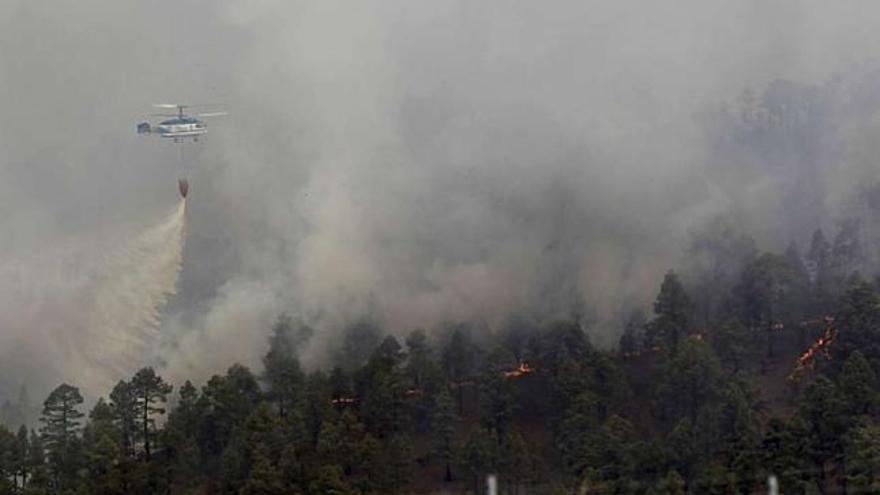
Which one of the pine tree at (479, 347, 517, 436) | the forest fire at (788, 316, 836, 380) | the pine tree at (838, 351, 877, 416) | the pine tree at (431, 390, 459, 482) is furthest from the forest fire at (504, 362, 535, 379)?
the pine tree at (838, 351, 877, 416)

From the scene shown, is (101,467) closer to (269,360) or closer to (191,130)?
(269,360)

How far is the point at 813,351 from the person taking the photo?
8512 cm

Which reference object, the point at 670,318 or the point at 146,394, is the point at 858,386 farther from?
the point at 146,394

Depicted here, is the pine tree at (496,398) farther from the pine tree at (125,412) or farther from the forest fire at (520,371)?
the pine tree at (125,412)

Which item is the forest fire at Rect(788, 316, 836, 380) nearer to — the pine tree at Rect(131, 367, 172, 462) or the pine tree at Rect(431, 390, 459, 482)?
the pine tree at Rect(431, 390, 459, 482)

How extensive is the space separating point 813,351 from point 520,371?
1727cm

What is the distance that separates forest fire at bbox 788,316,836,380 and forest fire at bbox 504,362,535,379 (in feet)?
50.5

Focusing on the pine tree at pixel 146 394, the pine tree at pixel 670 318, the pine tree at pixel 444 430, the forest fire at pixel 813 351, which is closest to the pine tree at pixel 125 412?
the pine tree at pixel 146 394

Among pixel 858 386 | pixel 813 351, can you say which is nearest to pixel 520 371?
pixel 813 351

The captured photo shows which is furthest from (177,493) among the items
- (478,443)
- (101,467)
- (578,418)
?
(578,418)

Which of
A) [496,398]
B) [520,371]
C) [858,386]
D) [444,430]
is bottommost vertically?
[444,430]

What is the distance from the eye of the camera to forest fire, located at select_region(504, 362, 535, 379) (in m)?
85.4

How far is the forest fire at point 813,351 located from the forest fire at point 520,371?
1539 centimetres

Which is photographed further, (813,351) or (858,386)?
(813,351)
